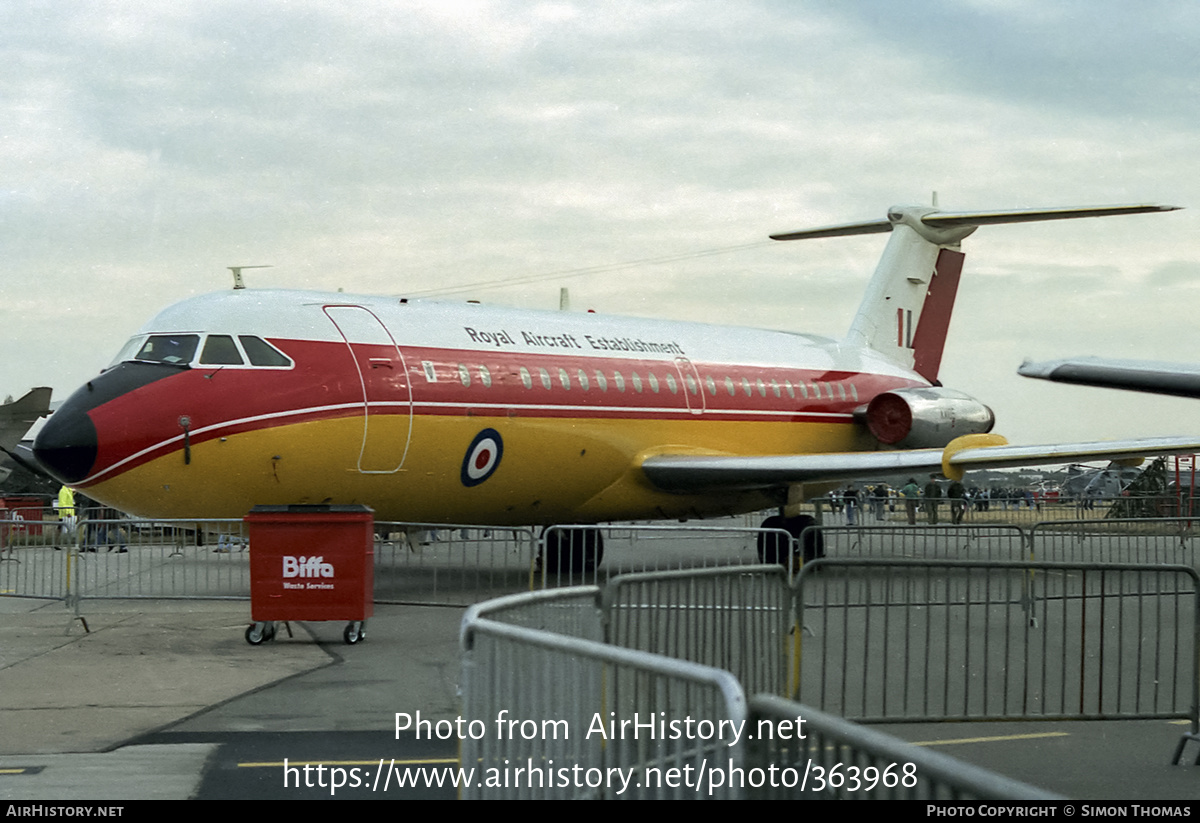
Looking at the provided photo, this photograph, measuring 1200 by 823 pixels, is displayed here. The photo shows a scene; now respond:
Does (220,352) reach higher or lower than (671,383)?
higher

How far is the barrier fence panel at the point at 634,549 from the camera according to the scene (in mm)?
12837

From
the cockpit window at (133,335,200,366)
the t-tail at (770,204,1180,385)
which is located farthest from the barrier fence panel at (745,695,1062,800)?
the t-tail at (770,204,1180,385)

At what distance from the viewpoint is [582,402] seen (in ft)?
53.4

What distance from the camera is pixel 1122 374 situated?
16.7ft

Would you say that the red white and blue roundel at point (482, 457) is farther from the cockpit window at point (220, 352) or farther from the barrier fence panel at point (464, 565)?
the cockpit window at point (220, 352)

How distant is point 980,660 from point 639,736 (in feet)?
20.3

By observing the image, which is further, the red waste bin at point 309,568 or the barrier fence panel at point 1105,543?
the barrier fence panel at point 1105,543

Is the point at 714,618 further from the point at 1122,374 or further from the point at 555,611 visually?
the point at 1122,374

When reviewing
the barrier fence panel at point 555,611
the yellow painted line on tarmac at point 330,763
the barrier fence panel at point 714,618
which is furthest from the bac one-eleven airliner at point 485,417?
the barrier fence panel at point 555,611

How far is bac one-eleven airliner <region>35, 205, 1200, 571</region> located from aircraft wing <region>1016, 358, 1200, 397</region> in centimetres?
934

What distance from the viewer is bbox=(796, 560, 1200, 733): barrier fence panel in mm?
7160

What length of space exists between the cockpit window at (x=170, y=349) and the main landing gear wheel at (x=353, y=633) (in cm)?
379

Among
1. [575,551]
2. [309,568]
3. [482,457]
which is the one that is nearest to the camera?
[309,568]

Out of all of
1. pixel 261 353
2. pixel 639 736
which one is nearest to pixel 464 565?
pixel 261 353
